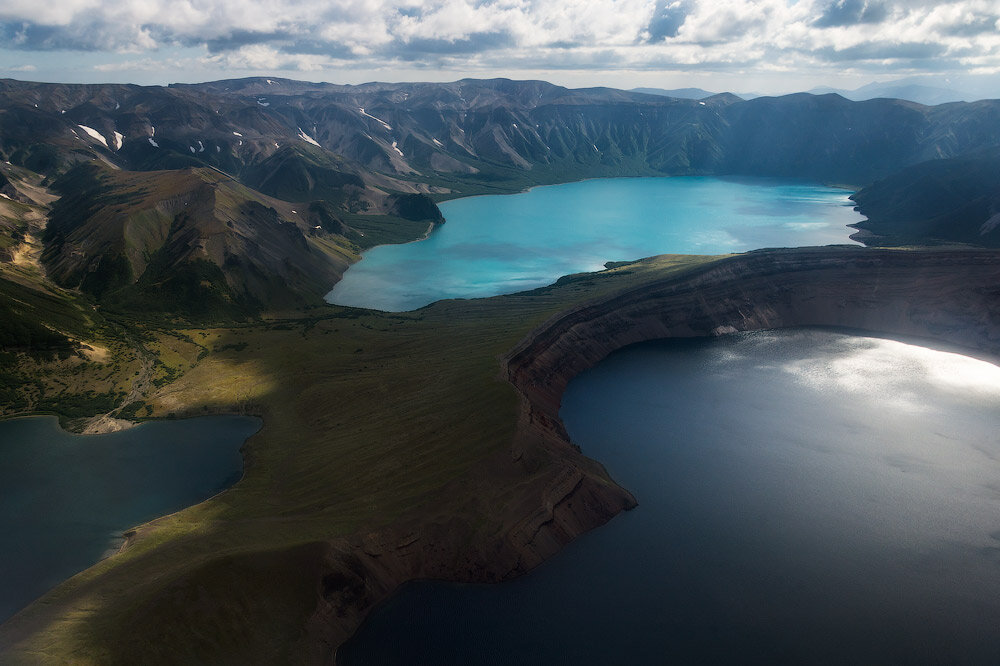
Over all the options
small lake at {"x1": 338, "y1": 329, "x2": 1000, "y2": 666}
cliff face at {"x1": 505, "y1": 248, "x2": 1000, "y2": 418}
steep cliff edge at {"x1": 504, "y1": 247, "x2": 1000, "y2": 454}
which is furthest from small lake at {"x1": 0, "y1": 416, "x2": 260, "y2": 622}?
cliff face at {"x1": 505, "y1": 248, "x2": 1000, "y2": 418}

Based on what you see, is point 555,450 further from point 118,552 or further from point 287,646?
point 118,552

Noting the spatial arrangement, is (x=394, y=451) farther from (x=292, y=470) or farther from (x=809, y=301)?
(x=809, y=301)

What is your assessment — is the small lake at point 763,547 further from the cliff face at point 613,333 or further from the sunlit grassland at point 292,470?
the sunlit grassland at point 292,470

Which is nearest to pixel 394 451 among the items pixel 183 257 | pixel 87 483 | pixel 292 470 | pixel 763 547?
pixel 292 470

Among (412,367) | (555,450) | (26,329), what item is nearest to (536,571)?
(555,450)

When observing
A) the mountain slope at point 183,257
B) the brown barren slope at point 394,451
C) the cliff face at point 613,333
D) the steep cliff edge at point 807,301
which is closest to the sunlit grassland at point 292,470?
the brown barren slope at point 394,451

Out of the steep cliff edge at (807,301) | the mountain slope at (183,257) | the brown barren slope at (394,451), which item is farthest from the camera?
the mountain slope at (183,257)
